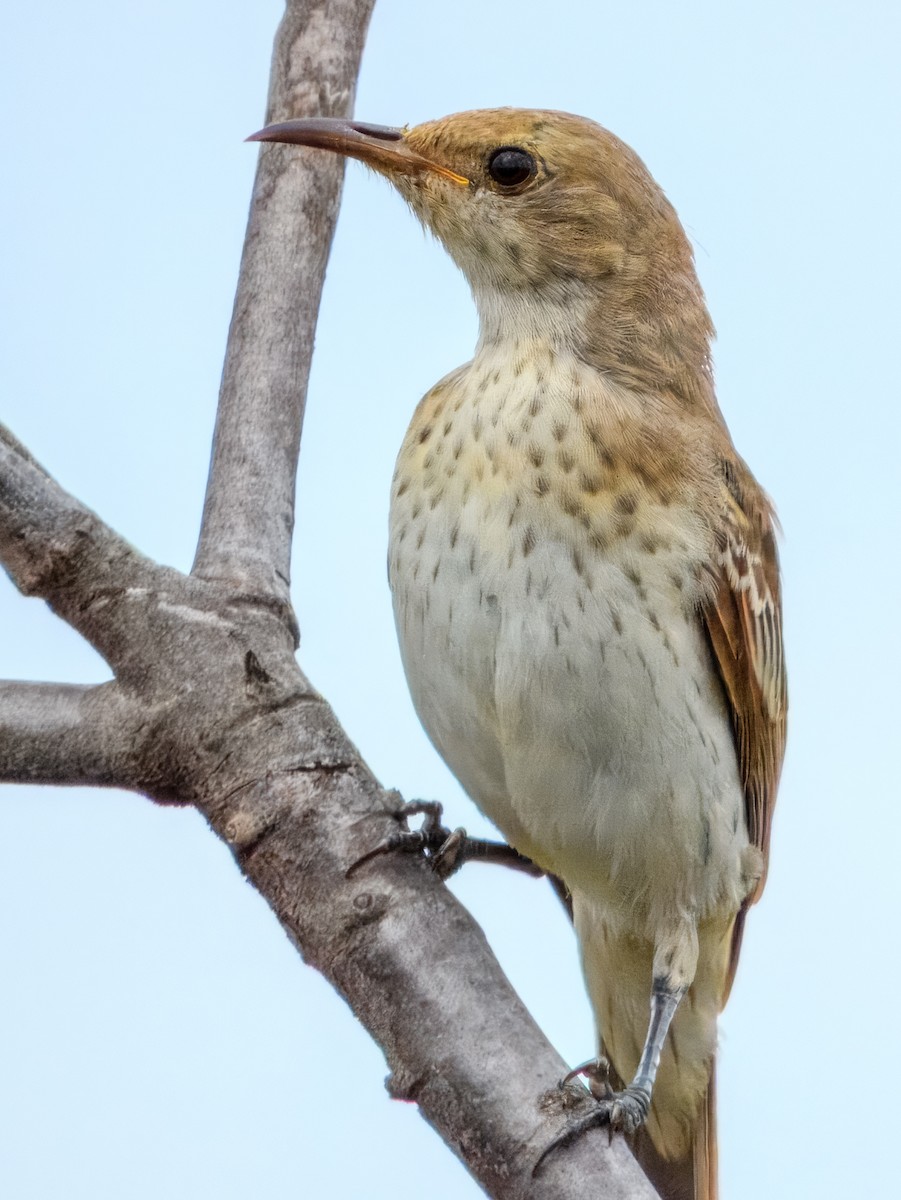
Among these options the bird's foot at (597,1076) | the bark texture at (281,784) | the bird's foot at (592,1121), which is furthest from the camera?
the bird's foot at (597,1076)

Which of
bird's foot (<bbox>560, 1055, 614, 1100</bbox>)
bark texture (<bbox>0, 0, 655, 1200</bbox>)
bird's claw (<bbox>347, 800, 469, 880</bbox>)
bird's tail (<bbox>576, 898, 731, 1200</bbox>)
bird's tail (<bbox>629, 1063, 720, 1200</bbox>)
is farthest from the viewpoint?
bird's tail (<bbox>629, 1063, 720, 1200</bbox>)

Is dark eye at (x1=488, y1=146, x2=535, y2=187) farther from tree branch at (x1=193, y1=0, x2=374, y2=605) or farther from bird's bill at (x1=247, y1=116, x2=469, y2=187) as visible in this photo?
tree branch at (x1=193, y1=0, x2=374, y2=605)

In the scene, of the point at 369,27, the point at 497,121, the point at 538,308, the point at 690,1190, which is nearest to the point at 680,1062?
the point at 690,1190

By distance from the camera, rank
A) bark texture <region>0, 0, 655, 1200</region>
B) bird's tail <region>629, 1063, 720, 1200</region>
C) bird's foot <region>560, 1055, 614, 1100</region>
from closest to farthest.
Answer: bark texture <region>0, 0, 655, 1200</region> → bird's foot <region>560, 1055, 614, 1100</region> → bird's tail <region>629, 1063, 720, 1200</region>

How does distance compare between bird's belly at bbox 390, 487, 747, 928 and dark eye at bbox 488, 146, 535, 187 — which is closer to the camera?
bird's belly at bbox 390, 487, 747, 928

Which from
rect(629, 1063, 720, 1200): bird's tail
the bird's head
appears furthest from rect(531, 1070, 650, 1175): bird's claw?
the bird's head

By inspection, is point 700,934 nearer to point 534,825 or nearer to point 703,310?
point 534,825

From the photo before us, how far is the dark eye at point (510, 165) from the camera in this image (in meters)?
4.40

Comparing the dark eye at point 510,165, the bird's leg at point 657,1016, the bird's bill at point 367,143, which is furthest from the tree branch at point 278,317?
the bird's leg at point 657,1016

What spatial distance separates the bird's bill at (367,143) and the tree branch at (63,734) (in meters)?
1.92

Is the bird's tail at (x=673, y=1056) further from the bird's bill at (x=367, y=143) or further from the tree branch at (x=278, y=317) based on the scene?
the bird's bill at (x=367, y=143)

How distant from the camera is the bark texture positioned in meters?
2.81

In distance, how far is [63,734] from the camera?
2959mm

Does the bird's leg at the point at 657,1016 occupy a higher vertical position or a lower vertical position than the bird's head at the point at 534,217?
lower
